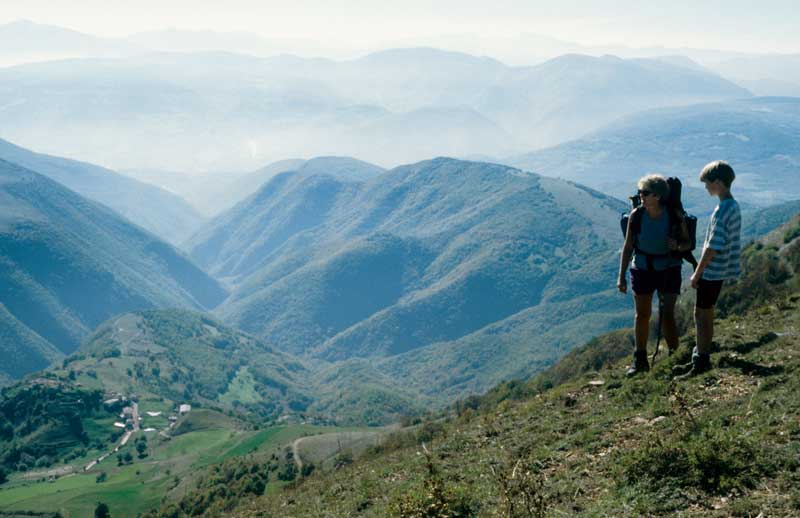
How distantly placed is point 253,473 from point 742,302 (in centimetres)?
4033

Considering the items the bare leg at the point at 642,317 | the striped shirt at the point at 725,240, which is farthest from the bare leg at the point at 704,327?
the bare leg at the point at 642,317

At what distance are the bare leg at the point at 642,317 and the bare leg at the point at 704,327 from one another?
81cm

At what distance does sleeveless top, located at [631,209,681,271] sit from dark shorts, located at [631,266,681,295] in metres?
0.09

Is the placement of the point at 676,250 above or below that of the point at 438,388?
above

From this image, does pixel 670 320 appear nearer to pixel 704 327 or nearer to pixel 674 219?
pixel 704 327

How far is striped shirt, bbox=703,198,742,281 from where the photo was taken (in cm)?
1016

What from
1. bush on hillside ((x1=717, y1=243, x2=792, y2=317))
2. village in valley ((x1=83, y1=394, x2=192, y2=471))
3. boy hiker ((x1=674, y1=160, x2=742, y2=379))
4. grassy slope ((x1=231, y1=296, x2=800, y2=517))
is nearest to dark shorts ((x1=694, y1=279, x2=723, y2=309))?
boy hiker ((x1=674, y1=160, x2=742, y2=379))

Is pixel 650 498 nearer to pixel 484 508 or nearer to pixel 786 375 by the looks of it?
pixel 484 508

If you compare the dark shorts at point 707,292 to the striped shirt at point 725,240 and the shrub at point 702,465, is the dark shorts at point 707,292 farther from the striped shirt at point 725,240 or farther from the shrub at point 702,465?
the shrub at point 702,465

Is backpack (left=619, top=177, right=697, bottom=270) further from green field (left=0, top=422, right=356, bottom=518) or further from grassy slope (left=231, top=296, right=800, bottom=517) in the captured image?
green field (left=0, top=422, right=356, bottom=518)

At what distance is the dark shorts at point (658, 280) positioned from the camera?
11.1m

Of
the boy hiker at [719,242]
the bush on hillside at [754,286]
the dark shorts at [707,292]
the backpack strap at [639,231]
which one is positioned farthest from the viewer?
the bush on hillside at [754,286]

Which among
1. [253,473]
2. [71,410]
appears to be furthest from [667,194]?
[71,410]

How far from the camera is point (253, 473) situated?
53.7m
